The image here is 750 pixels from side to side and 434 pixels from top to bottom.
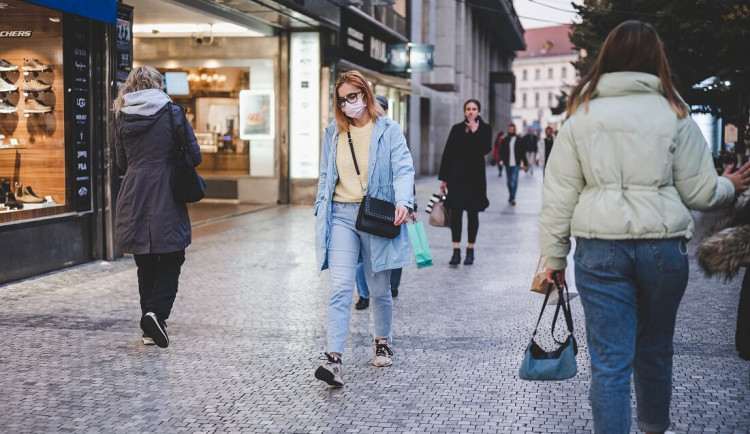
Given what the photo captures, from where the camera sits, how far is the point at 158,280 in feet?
20.6

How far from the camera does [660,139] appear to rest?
11.6 feet

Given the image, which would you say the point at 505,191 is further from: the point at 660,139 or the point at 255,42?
the point at 660,139

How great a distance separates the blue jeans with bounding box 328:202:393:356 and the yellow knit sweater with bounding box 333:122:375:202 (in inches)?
2.3

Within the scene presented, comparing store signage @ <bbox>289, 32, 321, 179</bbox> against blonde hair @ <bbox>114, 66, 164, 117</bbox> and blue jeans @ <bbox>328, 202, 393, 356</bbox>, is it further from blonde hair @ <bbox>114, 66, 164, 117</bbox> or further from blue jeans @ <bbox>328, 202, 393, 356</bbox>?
blue jeans @ <bbox>328, 202, 393, 356</bbox>

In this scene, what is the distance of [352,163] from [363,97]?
39 cm

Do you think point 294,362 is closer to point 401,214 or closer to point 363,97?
point 401,214

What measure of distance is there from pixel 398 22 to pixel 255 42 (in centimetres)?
881

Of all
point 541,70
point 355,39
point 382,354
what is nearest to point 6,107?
point 382,354

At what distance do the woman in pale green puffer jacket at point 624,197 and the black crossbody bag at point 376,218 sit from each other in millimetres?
1801

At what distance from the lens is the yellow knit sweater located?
550 cm

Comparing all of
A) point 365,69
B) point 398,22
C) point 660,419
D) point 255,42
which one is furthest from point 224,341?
point 398,22

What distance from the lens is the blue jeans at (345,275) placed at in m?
5.34

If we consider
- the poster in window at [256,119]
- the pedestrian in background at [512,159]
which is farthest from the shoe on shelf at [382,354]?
the pedestrian in background at [512,159]

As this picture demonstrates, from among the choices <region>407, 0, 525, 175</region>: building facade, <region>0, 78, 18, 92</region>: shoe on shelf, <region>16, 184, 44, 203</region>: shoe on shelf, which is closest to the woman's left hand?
<region>16, 184, 44, 203</region>: shoe on shelf
